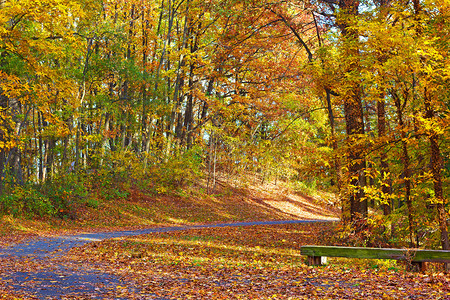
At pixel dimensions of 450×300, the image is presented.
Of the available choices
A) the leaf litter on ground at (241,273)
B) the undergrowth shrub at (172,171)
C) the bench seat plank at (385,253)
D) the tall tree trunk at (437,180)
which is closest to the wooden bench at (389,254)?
the bench seat plank at (385,253)

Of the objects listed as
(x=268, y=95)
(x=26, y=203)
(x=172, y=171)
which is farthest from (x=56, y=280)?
(x=268, y=95)

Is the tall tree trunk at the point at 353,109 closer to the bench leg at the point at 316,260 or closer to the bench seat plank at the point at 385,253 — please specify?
the bench seat plank at the point at 385,253

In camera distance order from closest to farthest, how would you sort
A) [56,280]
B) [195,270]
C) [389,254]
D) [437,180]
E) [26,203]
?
1. [56,280]
2. [389,254]
3. [437,180]
4. [195,270]
5. [26,203]

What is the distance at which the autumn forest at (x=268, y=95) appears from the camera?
963 cm

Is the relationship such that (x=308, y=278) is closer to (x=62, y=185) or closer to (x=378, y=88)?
(x=378, y=88)

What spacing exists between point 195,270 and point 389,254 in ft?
13.2

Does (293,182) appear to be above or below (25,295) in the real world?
above

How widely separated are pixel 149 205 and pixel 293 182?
14955 millimetres

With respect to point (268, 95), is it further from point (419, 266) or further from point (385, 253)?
point (419, 266)

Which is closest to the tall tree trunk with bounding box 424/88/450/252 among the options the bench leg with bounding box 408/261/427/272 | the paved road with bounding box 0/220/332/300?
the bench leg with bounding box 408/261/427/272

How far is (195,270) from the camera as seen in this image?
31.0 feet

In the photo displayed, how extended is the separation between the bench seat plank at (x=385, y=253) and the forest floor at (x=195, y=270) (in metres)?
0.32

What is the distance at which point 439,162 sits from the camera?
935cm

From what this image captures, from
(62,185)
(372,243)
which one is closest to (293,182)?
(62,185)
